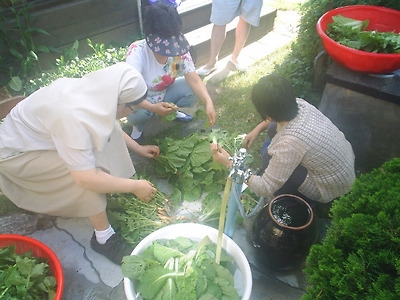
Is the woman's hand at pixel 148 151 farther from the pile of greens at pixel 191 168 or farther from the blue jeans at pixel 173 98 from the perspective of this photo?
the blue jeans at pixel 173 98

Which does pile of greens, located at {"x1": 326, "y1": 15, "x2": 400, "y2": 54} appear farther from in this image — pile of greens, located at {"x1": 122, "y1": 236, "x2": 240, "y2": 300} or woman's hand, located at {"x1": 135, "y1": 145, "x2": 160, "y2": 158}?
pile of greens, located at {"x1": 122, "y1": 236, "x2": 240, "y2": 300}

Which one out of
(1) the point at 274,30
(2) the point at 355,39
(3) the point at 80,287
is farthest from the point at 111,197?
(1) the point at 274,30

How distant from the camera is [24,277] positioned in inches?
84.7

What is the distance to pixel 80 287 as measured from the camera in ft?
7.98

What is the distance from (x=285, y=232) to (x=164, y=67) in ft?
6.53

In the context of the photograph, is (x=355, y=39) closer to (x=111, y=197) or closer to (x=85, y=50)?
(x=111, y=197)

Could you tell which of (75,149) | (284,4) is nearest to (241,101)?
(75,149)

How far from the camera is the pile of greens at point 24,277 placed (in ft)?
6.79

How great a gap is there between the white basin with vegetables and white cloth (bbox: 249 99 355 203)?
440mm

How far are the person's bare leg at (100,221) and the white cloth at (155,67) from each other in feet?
4.52

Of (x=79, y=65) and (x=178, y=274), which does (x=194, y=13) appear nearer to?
(x=79, y=65)

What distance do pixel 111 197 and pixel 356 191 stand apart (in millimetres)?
1929

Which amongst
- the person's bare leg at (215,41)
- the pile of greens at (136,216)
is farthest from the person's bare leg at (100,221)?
the person's bare leg at (215,41)

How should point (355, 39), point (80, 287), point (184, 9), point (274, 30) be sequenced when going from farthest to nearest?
1. point (274, 30)
2. point (184, 9)
3. point (355, 39)
4. point (80, 287)
